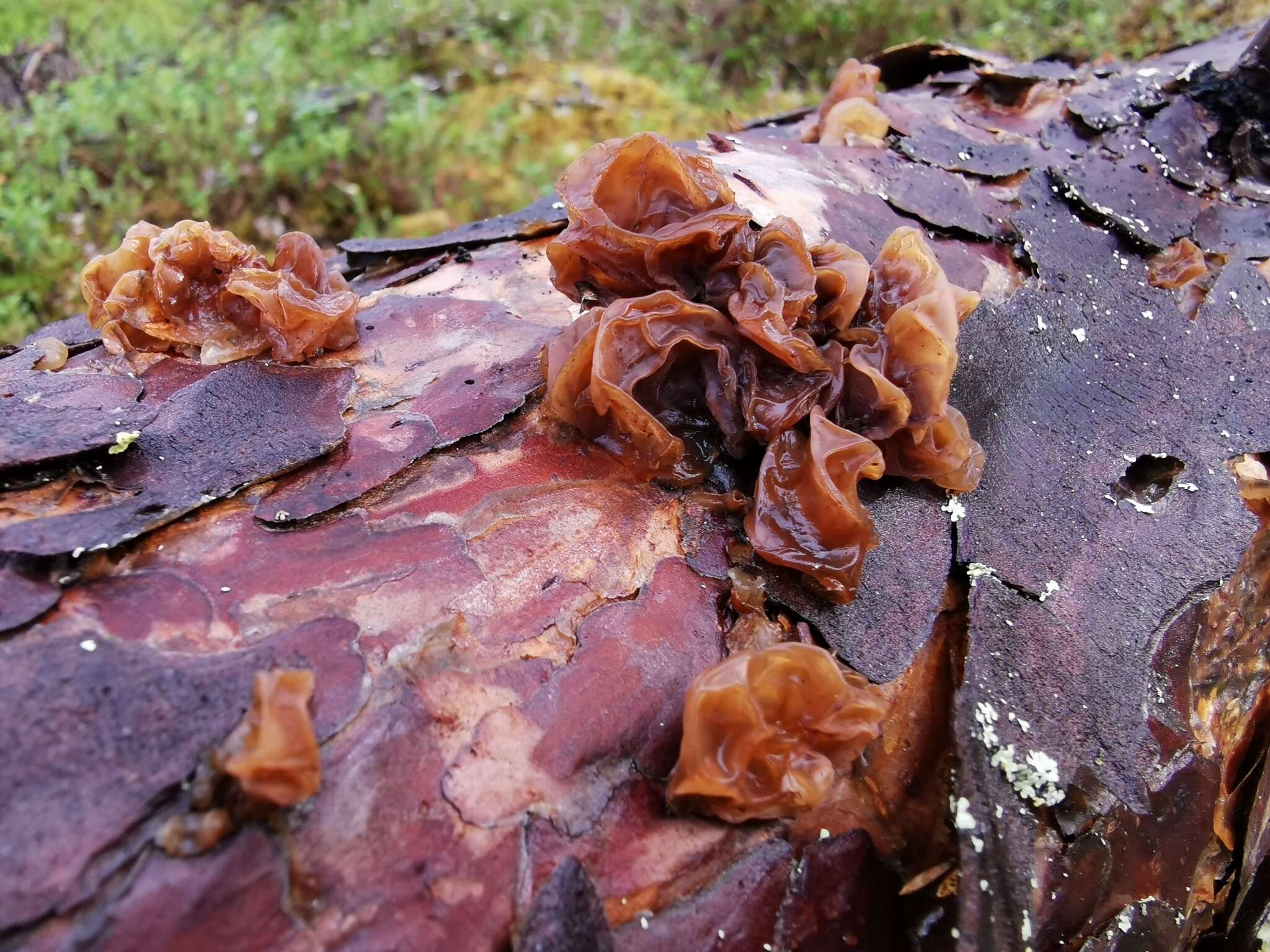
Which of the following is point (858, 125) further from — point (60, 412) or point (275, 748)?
point (275, 748)

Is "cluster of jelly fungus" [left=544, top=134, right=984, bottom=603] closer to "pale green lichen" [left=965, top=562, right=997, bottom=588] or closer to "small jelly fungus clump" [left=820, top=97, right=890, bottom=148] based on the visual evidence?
"pale green lichen" [left=965, top=562, right=997, bottom=588]

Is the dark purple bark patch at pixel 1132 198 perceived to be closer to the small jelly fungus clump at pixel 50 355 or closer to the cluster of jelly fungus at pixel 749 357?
the cluster of jelly fungus at pixel 749 357

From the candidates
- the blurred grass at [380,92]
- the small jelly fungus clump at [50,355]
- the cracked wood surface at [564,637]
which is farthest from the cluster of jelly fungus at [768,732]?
the blurred grass at [380,92]

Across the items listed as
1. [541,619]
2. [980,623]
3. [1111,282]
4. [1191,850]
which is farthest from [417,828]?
[1111,282]

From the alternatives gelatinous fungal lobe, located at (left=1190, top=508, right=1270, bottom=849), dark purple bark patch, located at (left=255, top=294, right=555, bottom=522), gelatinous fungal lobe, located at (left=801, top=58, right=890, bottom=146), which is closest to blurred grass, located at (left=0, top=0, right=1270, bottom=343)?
gelatinous fungal lobe, located at (left=801, top=58, right=890, bottom=146)

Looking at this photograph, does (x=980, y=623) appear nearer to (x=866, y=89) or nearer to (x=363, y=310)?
(x=363, y=310)

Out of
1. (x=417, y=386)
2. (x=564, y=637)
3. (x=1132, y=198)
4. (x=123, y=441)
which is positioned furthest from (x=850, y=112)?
(x=123, y=441)
